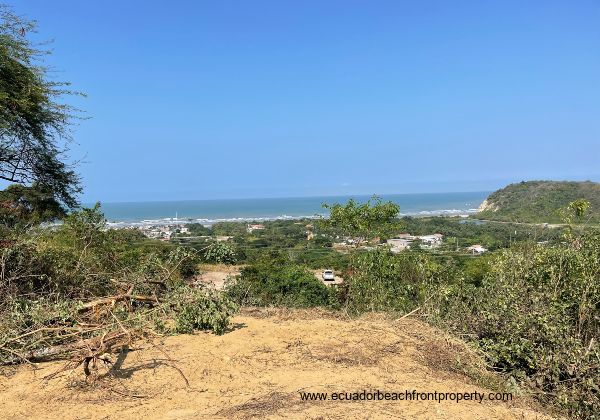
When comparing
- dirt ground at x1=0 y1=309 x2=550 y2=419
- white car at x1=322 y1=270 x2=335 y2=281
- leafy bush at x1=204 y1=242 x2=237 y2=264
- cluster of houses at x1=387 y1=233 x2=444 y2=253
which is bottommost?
white car at x1=322 y1=270 x2=335 y2=281

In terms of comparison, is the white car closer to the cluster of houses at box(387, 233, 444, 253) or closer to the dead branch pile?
the cluster of houses at box(387, 233, 444, 253)

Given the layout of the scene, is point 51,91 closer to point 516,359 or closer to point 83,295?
point 83,295

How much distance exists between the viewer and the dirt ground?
405cm

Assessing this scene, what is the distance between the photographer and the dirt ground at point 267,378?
160 inches

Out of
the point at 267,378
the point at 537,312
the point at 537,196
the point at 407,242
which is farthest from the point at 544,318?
the point at 537,196

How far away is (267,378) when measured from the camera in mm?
4793

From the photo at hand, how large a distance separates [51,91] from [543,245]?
903 centimetres

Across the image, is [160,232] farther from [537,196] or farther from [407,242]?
[537,196]

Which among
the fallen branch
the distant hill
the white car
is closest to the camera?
the fallen branch

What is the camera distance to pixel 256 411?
395 cm

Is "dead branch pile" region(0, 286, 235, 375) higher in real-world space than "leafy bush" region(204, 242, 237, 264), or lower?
lower

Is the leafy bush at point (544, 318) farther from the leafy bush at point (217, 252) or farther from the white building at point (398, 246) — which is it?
the white building at point (398, 246)

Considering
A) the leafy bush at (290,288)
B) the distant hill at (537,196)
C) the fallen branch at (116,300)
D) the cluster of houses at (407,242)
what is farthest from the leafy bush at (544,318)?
the distant hill at (537,196)

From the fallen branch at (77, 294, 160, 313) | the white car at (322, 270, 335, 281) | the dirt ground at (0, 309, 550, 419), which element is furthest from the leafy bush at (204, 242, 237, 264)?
the white car at (322, 270, 335, 281)
